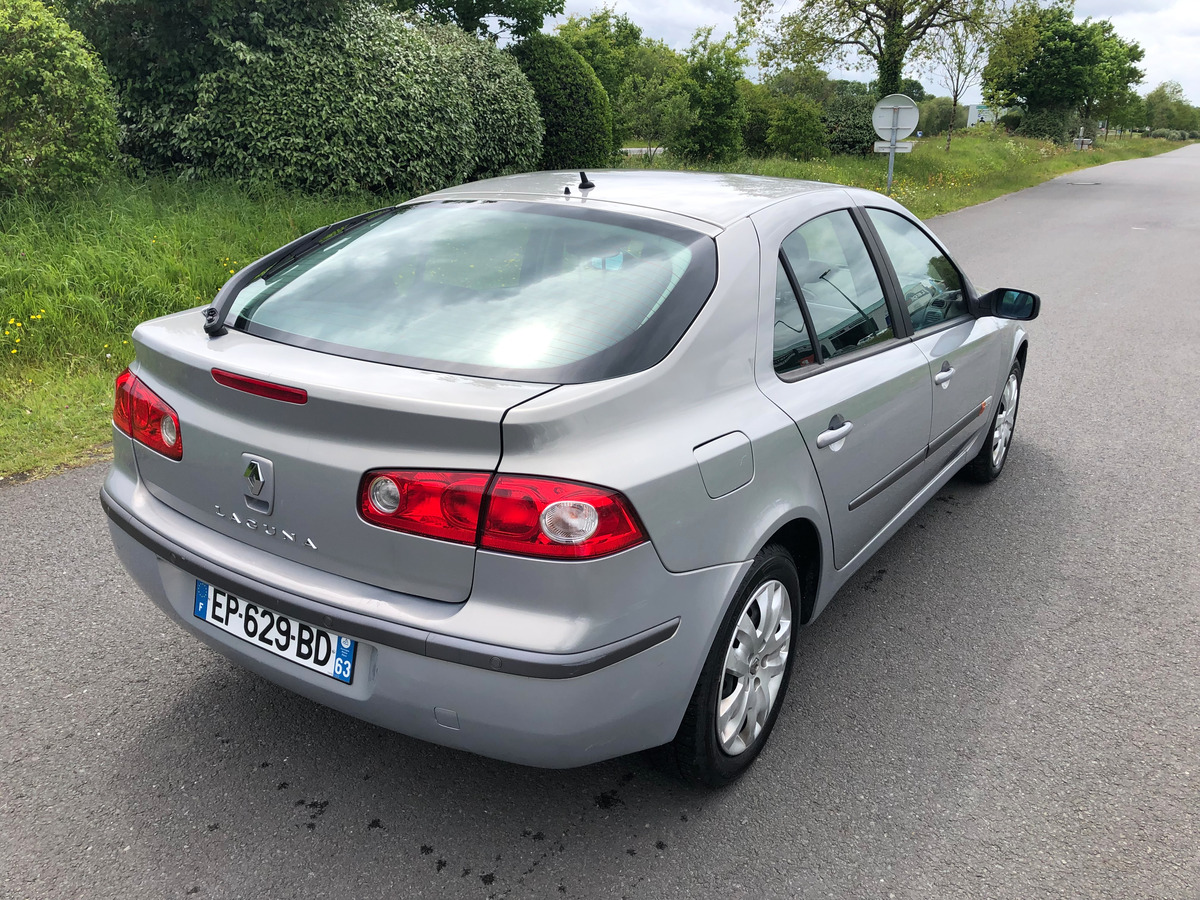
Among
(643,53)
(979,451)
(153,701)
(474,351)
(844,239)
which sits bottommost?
(153,701)

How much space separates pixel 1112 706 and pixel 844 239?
1769 millimetres

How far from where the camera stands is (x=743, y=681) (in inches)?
98.3

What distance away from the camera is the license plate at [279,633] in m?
2.12

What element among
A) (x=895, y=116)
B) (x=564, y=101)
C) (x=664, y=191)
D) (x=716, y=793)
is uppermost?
(x=895, y=116)

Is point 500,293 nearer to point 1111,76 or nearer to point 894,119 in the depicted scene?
point 894,119

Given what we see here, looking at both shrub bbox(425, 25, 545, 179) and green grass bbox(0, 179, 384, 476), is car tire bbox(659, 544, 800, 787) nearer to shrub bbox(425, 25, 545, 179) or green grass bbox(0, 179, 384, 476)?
green grass bbox(0, 179, 384, 476)

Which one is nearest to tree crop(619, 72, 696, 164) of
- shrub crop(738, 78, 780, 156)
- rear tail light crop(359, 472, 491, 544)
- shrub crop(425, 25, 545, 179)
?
shrub crop(738, 78, 780, 156)

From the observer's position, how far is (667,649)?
6.91 ft

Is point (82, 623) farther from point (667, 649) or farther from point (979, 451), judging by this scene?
point (979, 451)

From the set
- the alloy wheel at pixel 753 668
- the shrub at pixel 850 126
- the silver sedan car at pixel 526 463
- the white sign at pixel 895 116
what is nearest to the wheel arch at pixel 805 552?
the silver sedan car at pixel 526 463

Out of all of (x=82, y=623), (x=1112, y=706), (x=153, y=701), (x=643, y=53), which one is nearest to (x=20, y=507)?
(x=82, y=623)

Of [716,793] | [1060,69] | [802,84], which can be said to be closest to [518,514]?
[716,793]

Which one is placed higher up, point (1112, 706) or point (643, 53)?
point (643, 53)

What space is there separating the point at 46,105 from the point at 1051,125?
177 feet
